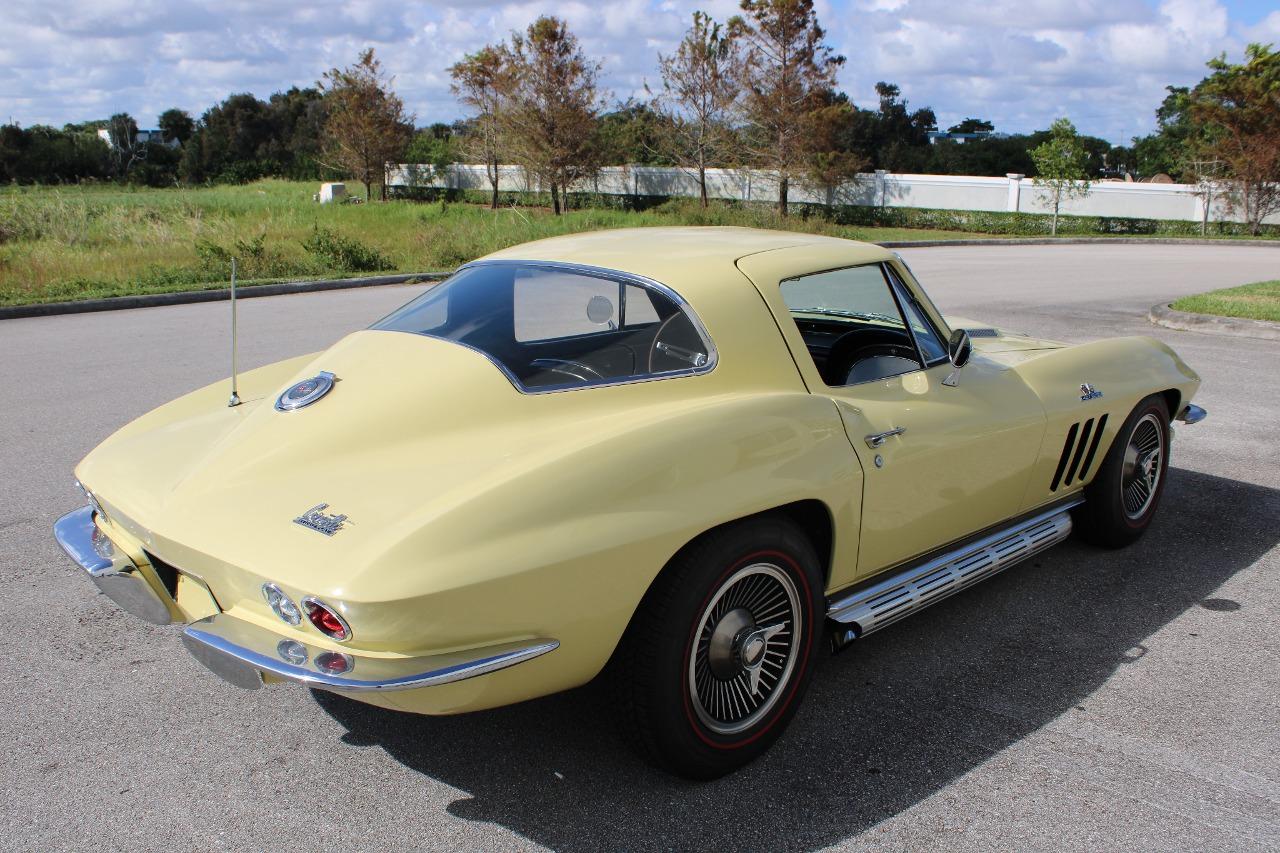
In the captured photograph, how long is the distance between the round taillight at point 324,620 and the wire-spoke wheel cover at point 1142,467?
358 cm

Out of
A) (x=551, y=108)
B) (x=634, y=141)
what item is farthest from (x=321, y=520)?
(x=634, y=141)

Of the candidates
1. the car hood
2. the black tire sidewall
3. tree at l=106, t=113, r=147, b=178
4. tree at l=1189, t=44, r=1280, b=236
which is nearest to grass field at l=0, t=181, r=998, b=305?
the car hood

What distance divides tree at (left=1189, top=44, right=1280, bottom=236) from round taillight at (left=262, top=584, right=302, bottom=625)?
3660 centimetres

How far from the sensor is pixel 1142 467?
4.59 m

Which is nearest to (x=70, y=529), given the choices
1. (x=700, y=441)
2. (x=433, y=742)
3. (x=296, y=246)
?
(x=433, y=742)

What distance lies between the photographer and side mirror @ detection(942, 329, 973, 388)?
357 centimetres

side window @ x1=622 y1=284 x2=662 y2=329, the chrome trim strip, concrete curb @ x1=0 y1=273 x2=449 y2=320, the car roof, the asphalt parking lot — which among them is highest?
the car roof

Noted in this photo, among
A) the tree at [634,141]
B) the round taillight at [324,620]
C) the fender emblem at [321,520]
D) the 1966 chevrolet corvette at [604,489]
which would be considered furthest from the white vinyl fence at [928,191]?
the round taillight at [324,620]

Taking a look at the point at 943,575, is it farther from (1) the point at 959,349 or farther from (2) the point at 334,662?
(2) the point at 334,662

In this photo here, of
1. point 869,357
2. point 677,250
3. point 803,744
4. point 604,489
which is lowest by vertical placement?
point 803,744

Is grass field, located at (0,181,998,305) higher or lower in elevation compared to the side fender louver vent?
higher

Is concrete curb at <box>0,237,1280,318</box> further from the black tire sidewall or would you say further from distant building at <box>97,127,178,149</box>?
distant building at <box>97,127,178,149</box>

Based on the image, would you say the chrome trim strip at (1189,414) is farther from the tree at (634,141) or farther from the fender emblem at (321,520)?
the tree at (634,141)

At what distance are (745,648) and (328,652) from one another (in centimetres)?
115
